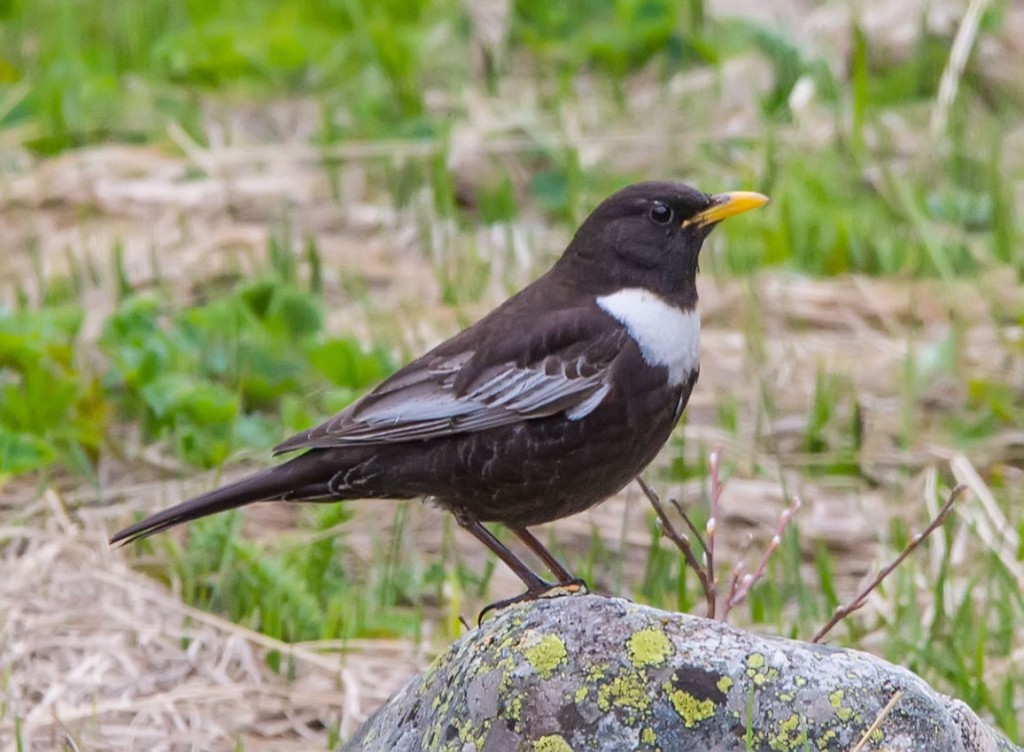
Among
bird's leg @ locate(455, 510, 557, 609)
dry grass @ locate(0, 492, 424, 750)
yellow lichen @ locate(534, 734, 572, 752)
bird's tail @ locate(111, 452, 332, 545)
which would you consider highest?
yellow lichen @ locate(534, 734, 572, 752)

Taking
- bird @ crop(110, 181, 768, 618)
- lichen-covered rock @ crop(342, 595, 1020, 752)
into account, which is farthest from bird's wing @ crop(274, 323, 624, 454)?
lichen-covered rock @ crop(342, 595, 1020, 752)

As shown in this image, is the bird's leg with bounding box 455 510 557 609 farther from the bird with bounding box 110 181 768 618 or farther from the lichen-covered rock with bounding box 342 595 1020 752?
the lichen-covered rock with bounding box 342 595 1020 752

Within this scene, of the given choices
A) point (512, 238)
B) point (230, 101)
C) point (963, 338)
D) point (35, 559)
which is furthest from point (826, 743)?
point (230, 101)

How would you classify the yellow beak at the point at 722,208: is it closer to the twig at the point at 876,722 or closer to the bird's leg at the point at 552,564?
the bird's leg at the point at 552,564

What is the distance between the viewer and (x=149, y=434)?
→ 19.3ft

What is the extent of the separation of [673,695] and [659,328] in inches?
60.1

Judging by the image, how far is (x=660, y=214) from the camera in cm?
451

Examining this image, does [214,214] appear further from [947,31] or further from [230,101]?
[947,31]

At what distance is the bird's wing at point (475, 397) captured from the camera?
416 centimetres

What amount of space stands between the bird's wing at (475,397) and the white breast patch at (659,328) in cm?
6

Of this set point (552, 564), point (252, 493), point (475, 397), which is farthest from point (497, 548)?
point (252, 493)

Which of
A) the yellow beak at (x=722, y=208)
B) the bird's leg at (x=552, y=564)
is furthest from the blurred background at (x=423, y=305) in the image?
the yellow beak at (x=722, y=208)

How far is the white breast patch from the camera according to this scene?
4.17m

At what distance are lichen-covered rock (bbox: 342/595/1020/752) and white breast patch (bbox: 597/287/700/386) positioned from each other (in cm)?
127
